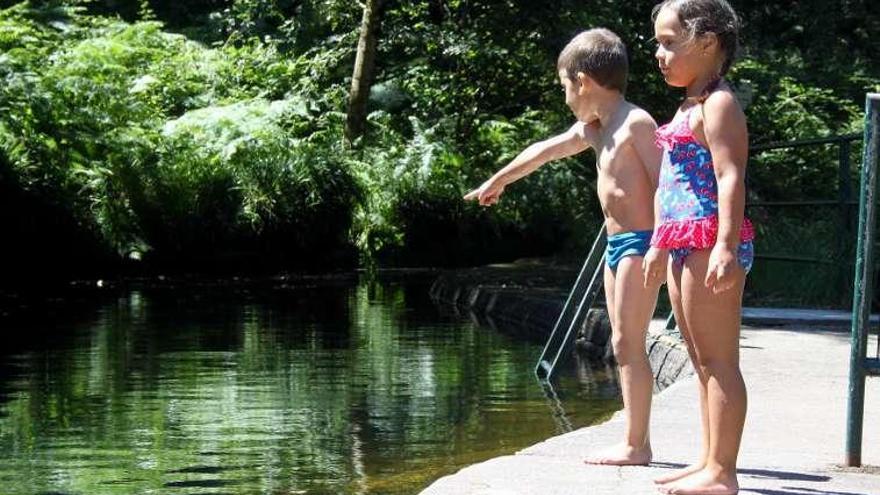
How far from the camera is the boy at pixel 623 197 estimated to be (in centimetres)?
535

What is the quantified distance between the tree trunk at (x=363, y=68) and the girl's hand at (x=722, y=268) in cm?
1718

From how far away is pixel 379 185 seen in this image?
20.2 meters

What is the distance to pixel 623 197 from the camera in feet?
17.7

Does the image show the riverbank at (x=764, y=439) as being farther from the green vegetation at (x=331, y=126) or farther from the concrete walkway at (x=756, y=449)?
the green vegetation at (x=331, y=126)

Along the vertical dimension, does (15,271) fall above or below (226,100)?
below

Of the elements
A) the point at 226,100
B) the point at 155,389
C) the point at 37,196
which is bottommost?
the point at 155,389

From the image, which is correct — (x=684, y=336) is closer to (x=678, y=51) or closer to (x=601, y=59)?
(x=678, y=51)

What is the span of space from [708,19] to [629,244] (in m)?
0.93

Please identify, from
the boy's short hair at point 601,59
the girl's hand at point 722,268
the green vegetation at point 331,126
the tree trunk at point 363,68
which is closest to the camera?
the girl's hand at point 722,268

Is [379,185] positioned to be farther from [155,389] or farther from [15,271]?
[155,389]

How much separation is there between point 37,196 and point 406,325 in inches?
234

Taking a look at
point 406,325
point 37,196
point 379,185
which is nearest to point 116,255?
point 37,196

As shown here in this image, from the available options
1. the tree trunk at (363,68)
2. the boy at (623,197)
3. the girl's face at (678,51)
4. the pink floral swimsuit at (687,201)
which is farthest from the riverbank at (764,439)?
the tree trunk at (363,68)

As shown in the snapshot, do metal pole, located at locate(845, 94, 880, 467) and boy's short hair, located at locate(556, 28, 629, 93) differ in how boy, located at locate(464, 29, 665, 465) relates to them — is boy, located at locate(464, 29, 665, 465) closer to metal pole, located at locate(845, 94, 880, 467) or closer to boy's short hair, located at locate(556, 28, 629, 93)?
boy's short hair, located at locate(556, 28, 629, 93)
